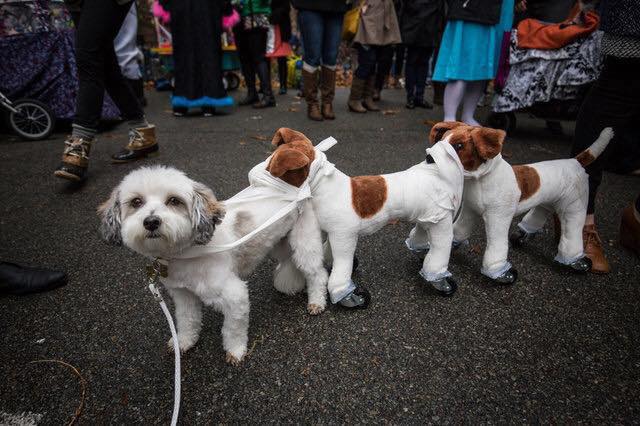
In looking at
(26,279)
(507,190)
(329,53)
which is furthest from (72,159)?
(329,53)

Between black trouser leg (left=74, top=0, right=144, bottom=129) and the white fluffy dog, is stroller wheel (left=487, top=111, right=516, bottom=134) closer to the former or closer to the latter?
the white fluffy dog

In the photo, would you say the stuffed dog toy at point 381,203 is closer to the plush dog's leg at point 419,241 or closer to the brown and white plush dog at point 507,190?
the brown and white plush dog at point 507,190

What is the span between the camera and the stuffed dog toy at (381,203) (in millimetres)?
1757

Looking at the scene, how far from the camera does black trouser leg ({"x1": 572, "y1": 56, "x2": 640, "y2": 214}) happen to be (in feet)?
6.67

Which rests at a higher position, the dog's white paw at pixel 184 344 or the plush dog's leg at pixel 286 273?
the plush dog's leg at pixel 286 273

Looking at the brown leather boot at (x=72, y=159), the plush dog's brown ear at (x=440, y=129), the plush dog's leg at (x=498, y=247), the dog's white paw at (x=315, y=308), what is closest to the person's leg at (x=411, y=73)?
the plush dog's brown ear at (x=440, y=129)

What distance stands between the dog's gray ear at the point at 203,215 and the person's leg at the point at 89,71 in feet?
7.93

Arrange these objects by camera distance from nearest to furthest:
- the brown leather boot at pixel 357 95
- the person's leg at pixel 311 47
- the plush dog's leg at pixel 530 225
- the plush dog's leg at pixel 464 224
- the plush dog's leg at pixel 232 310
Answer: the plush dog's leg at pixel 232 310
the plush dog's leg at pixel 464 224
the plush dog's leg at pixel 530 225
the person's leg at pixel 311 47
the brown leather boot at pixel 357 95

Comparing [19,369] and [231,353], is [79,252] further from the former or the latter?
[231,353]

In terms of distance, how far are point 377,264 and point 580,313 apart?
1141mm

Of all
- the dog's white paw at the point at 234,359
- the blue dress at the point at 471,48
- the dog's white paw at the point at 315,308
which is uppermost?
the blue dress at the point at 471,48

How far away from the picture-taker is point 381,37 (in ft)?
19.0

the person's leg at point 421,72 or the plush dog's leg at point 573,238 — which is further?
the person's leg at point 421,72

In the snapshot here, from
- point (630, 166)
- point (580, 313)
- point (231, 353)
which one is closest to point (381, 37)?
point (630, 166)
